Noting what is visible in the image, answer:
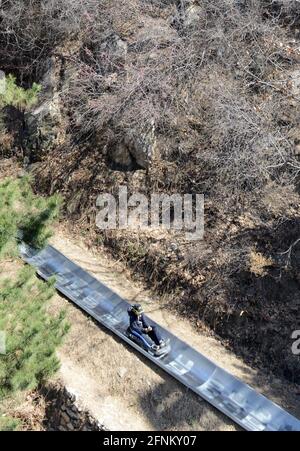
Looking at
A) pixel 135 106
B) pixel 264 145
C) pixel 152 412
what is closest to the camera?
pixel 152 412

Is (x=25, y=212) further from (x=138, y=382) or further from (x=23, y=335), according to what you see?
(x=138, y=382)

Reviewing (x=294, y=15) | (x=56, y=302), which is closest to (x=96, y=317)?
(x=56, y=302)

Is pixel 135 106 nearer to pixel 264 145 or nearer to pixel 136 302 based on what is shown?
pixel 264 145

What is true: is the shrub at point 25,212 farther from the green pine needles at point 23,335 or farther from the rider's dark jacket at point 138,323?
the rider's dark jacket at point 138,323

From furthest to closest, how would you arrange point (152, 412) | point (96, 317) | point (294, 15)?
point (294, 15)
point (96, 317)
point (152, 412)

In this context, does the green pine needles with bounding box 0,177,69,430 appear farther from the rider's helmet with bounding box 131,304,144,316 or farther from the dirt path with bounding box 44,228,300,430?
the rider's helmet with bounding box 131,304,144,316

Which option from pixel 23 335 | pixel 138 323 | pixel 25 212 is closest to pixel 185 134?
pixel 138 323
